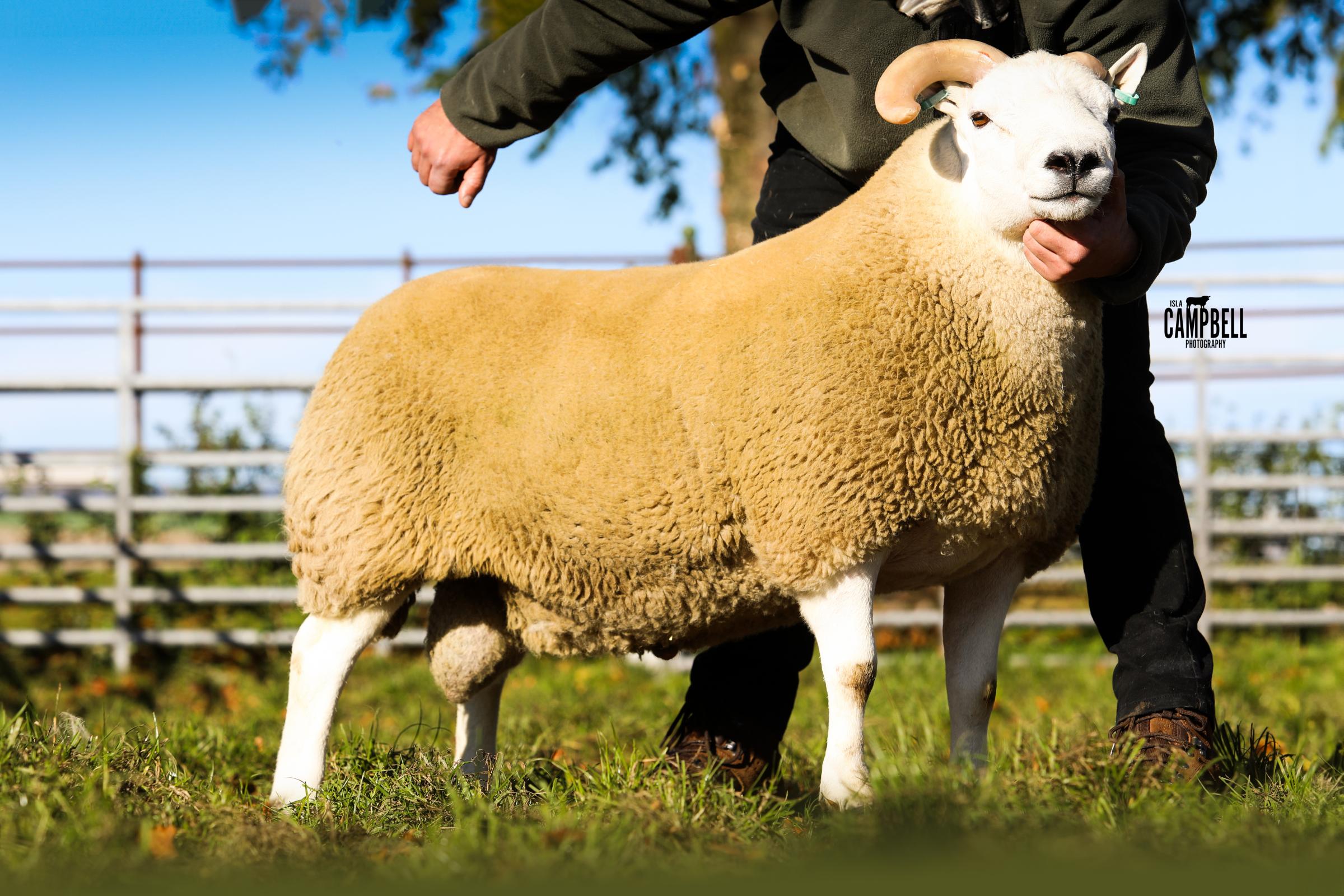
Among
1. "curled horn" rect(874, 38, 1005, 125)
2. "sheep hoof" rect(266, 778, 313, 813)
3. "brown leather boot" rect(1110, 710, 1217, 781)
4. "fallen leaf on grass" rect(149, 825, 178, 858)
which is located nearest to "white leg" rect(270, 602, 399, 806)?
"sheep hoof" rect(266, 778, 313, 813)

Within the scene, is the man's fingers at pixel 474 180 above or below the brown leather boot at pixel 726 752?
above

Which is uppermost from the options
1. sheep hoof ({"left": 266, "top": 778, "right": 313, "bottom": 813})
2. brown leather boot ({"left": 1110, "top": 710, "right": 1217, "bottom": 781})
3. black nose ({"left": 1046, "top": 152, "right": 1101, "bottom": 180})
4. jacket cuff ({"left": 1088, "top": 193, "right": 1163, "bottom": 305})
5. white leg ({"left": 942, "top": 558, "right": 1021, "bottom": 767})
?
black nose ({"left": 1046, "top": 152, "right": 1101, "bottom": 180})

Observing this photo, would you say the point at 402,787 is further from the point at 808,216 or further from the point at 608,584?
the point at 808,216

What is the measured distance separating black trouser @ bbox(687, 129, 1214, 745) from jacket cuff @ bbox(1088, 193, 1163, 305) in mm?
332

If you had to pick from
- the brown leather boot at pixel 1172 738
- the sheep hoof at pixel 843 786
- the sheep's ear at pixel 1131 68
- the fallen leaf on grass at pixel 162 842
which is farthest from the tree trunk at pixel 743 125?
the fallen leaf on grass at pixel 162 842

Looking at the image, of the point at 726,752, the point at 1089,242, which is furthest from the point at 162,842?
the point at 1089,242

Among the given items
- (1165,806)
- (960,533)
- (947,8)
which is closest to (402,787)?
(960,533)

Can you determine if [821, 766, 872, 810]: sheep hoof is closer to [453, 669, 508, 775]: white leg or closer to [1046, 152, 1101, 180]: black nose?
[453, 669, 508, 775]: white leg

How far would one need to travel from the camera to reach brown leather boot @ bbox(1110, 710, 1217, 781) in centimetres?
229

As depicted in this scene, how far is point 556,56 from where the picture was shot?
2.64 meters

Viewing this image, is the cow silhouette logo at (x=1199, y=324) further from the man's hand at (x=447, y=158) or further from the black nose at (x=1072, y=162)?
the man's hand at (x=447, y=158)

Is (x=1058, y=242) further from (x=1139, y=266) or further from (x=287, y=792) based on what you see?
(x=287, y=792)

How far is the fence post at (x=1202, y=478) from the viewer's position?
7.21 metres

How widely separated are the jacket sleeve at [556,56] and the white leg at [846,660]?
1.26 m
